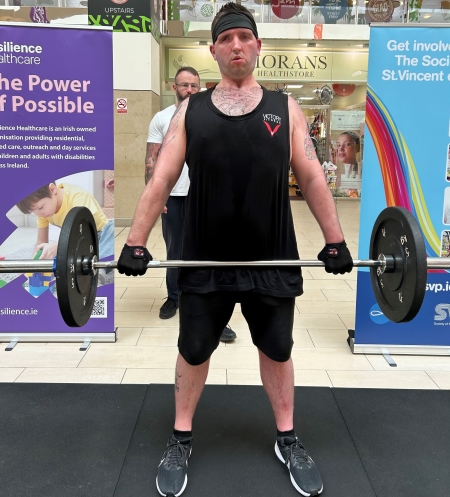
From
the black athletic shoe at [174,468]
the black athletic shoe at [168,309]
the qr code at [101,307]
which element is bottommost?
the black athletic shoe at [174,468]

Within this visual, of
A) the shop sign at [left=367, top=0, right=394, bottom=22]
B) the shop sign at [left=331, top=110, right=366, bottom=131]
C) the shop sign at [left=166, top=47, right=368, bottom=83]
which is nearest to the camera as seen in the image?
the shop sign at [left=367, top=0, right=394, bottom=22]

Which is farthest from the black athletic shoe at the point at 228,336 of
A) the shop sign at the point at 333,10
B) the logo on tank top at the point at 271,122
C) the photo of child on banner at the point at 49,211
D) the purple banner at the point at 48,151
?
the shop sign at the point at 333,10

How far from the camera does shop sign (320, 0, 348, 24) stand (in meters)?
9.12

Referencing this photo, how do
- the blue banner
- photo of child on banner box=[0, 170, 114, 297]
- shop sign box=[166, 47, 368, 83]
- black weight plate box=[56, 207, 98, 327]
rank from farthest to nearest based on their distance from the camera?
shop sign box=[166, 47, 368, 83] < photo of child on banner box=[0, 170, 114, 297] < the blue banner < black weight plate box=[56, 207, 98, 327]

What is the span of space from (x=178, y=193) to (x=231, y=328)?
0.90 metres

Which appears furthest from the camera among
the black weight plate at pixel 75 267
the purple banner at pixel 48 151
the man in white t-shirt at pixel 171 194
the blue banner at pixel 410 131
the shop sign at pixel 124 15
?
the shop sign at pixel 124 15

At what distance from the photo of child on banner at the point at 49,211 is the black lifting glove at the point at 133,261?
126 cm

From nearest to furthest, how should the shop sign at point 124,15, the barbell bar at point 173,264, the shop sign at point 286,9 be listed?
the barbell bar at point 173,264 → the shop sign at point 124,15 → the shop sign at point 286,9

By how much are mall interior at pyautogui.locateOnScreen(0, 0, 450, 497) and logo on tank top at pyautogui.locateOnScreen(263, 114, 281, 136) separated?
119 centimetres

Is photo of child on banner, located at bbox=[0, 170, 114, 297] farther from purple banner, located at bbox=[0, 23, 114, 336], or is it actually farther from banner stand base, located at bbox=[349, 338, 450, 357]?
banner stand base, located at bbox=[349, 338, 450, 357]

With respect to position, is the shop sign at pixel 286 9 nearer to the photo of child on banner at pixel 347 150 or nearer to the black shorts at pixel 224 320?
the photo of child on banner at pixel 347 150

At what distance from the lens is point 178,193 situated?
3.21 metres

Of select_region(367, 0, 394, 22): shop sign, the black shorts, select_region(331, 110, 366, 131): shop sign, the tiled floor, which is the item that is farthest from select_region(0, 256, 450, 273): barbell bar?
select_region(331, 110, 366, 131): shop sign

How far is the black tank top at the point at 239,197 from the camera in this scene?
1.64 metres
